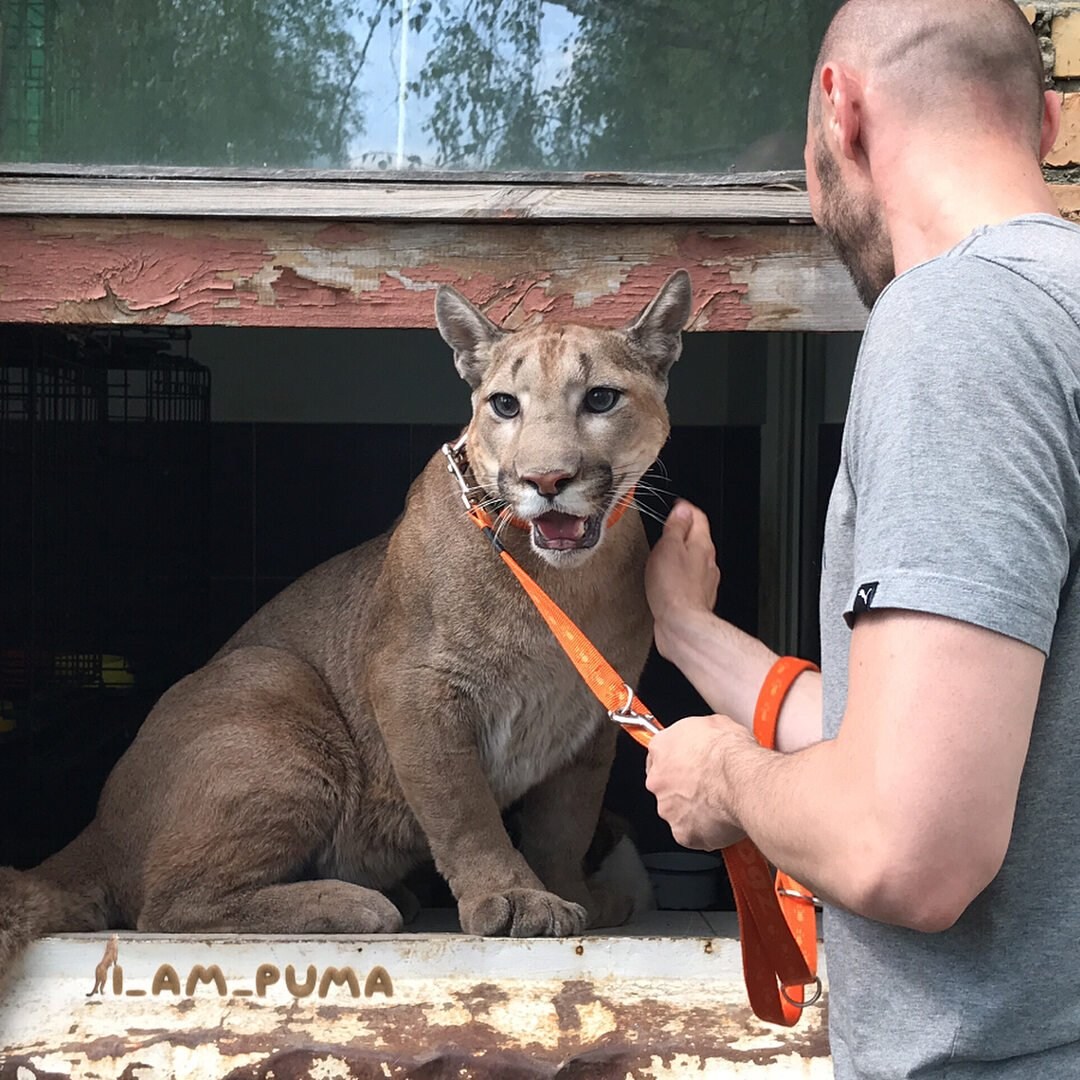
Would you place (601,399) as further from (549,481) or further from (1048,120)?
(1048,120)

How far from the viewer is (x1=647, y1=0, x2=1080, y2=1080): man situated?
1139mm

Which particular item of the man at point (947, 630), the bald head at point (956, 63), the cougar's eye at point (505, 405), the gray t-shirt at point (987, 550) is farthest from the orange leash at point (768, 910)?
the cougar's eye at point (505, 405)

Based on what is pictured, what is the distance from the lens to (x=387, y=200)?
286cm

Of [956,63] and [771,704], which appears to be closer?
[956,63]

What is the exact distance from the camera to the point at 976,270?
49.2 inches

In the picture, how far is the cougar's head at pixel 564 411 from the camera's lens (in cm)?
291

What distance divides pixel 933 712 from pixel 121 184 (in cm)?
232

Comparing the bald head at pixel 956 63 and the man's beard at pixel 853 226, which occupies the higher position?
the bald head at pixel 956 63

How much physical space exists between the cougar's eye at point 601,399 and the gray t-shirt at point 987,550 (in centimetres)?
174

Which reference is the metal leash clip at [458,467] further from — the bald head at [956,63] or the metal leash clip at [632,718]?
the bald head at [956,63]

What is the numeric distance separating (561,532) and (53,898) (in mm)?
1475

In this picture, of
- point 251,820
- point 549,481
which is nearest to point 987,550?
point 549,481

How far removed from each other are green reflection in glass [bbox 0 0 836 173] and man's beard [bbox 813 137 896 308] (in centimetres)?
130

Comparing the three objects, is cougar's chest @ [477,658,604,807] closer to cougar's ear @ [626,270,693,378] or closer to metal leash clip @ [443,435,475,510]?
metal leash clip @ [443,435,475,510]
